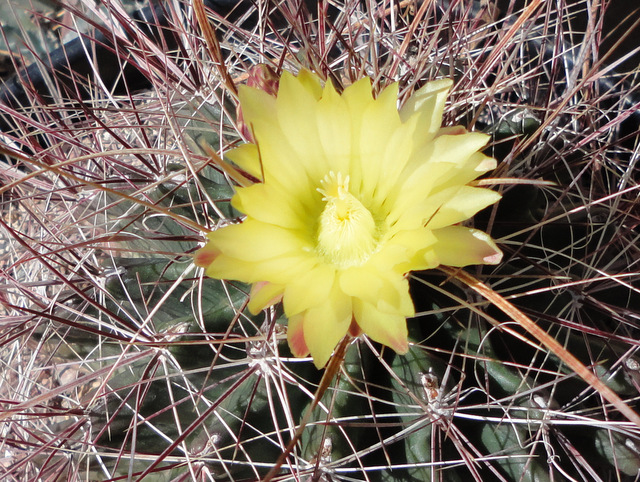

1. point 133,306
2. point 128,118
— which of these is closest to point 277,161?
point 133,306

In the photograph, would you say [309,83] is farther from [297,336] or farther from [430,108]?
[297,336]

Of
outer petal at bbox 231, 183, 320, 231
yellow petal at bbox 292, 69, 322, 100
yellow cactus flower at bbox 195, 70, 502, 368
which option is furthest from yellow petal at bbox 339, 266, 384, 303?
yellow petal at bbox 292, 69, 322, 100

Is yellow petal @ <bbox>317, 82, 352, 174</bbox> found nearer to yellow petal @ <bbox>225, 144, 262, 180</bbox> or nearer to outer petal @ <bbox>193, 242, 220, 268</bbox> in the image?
yellow petal @ <bbox>225, 144, 262, 180</bbox>

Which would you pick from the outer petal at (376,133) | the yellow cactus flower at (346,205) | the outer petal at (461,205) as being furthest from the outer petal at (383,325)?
the outer petal at (376,133)

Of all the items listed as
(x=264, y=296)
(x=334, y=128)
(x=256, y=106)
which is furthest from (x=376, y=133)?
(x=264, y=296)

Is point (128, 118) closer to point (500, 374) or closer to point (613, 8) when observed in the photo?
point (500, 374)

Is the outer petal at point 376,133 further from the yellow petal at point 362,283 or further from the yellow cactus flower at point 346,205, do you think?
the yellow petal at point 362,283
